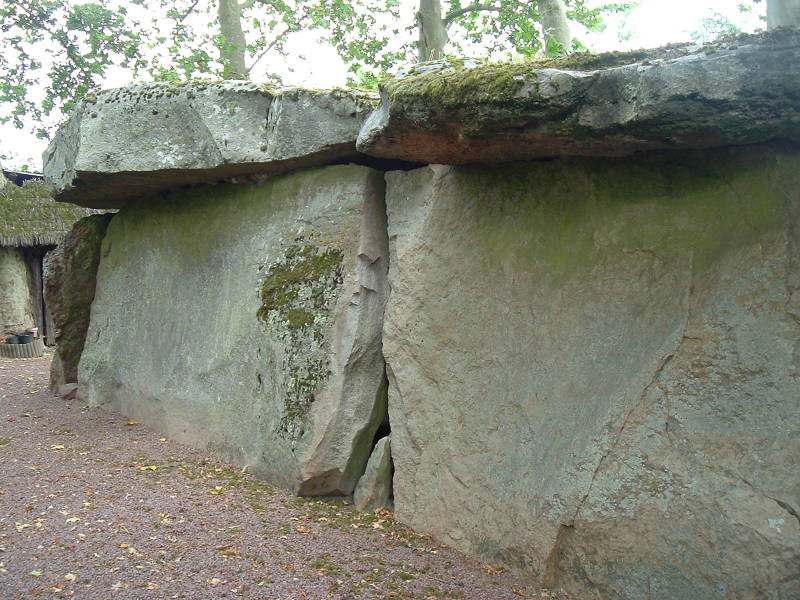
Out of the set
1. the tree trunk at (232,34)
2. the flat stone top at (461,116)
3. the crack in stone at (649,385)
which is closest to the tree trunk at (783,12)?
the flat stone top at (461,116)

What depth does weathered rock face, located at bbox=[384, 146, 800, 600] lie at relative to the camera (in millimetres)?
2941

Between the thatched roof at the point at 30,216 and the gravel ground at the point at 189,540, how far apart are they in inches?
336

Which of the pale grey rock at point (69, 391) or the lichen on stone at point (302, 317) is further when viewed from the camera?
the pale grey rock at point (69, 391)

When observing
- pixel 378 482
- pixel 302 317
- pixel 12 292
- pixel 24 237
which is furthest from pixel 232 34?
pixel 378 482

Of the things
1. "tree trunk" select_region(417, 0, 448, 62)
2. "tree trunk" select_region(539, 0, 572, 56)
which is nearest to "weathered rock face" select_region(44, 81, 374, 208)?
"tree trunk" select_region(539, 0, 572, 56)

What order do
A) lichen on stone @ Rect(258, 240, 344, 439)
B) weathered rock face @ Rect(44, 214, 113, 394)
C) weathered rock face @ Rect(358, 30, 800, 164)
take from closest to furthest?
weathered rock face @ Rect(358, 30, 800, 164) → lichen on stone @ Rect(258, 240, 344, 439) → weathered rock face @ Rect(44, 214, 113, 394)

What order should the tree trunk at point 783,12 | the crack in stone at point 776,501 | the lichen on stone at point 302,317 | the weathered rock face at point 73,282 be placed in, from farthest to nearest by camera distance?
the weathered rock face at point 73,282, the lichen on stone at point 302,317, the tree trunk at point 783,12, the crack in stone at point 776,501

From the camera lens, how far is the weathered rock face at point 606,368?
116 inches

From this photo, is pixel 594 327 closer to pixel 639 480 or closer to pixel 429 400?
pixel 639 480

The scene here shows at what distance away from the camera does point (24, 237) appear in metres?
12.8

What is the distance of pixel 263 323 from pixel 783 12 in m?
3.47

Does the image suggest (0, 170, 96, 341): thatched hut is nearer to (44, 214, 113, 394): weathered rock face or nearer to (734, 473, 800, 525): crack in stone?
(44, 214, 113, 394): weathered rock face

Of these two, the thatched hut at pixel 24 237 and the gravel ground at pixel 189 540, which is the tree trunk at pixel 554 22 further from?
the thatched hut at pixel 24 237

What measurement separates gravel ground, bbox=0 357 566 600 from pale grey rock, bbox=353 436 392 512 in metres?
0.09
